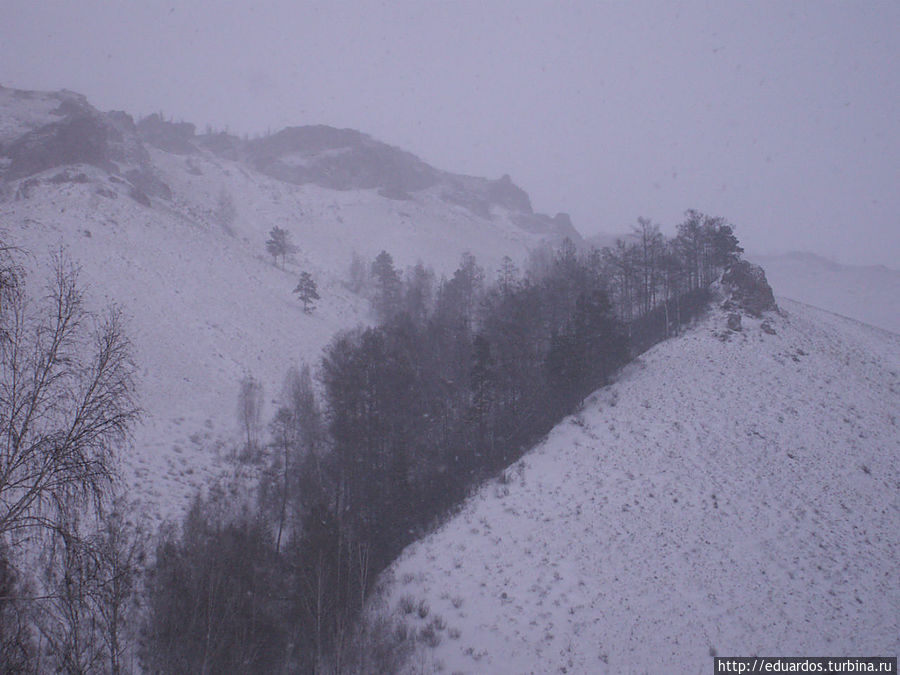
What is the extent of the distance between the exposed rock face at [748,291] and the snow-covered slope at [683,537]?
7.16 meters

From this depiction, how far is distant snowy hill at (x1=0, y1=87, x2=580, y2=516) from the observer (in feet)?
105

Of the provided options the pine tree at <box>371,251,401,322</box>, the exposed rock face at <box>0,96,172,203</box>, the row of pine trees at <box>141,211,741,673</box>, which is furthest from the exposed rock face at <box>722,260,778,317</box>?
the exposed rock face at <box>0,96,172,203</box>

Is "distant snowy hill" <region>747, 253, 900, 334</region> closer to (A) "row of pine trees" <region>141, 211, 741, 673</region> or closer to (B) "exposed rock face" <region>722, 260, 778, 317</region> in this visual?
(B) "exposed rock face" <region>722, 260, 778, 317</region>

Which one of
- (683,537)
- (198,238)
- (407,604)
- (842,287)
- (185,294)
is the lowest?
(407,604)

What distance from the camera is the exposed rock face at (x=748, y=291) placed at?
36.5 metres

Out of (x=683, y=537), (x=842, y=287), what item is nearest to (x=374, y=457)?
(x=683, y=537)

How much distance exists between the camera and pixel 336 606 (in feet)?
50.0

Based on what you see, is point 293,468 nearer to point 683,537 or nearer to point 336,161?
point 683,537

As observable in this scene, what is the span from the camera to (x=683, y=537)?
19.1 m

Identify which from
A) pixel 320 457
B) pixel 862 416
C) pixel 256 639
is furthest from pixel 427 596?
pixel 862 416

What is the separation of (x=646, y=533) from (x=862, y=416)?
1664 cm

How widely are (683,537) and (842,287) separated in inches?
5487

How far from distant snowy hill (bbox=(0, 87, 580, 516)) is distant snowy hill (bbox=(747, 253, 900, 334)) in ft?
227

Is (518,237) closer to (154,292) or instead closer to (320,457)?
(154,292)
